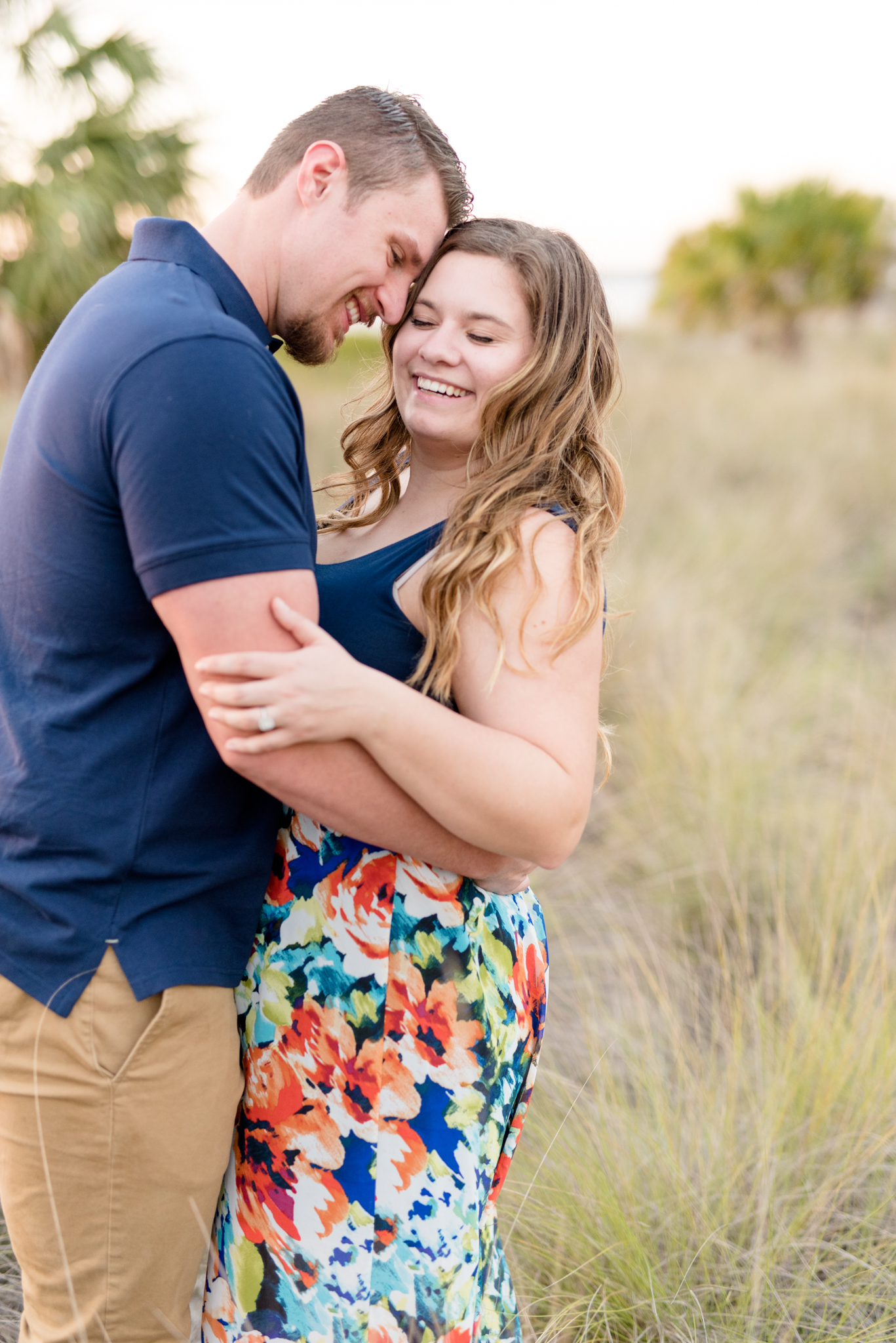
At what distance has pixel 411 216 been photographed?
163 cm

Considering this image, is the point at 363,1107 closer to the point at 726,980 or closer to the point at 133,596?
the point at 133,596

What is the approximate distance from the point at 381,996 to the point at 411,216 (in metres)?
1.26

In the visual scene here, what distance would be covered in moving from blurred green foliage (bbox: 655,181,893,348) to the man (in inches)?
853

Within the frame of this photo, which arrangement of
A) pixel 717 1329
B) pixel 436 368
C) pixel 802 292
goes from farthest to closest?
pixel 802 292 → pixel 717 1329 → pixel 436 368

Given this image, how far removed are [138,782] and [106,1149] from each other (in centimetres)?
50

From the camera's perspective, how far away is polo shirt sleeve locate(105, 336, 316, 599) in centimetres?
111

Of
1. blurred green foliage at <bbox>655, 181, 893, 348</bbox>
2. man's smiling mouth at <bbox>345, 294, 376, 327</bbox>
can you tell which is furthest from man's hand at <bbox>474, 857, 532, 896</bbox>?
blurred green foliage at <bbox>655, 181, 893, 348</bbox>

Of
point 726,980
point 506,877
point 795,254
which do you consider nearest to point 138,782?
point 506,877

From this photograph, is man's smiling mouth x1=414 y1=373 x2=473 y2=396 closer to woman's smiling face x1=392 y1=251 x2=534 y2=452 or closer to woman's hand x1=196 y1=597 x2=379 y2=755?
woman's smiling face x1=392 y1=251 x2=534 y2=452

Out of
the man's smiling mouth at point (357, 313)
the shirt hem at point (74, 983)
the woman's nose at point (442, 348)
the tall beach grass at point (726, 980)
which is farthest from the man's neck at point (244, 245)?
the tall beach grass at point (726, 980)

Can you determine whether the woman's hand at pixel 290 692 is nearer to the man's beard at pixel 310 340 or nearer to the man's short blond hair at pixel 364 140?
the man's beard at pixel 310 340

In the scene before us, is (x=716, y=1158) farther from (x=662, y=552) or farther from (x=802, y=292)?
(x=802, y=292)

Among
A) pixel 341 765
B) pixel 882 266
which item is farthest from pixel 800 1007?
pixel 882 266

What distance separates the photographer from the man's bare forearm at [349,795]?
49.3 inches
